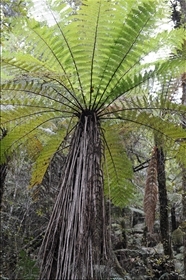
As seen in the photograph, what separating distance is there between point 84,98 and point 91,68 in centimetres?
25

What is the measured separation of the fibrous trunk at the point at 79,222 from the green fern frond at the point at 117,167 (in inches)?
16.6

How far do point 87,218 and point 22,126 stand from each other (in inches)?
42.9

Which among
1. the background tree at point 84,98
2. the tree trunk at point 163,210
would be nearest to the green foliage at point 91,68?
the background tree at point 84,98

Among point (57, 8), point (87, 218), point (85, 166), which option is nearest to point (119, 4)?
point (57, 8)

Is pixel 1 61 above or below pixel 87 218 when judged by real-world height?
above

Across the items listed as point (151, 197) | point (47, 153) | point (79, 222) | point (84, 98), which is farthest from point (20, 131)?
point (151, 197)

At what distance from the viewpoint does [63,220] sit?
203 centimetres

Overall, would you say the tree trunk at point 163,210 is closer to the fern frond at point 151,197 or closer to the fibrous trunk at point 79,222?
the fern frond at point 151,197

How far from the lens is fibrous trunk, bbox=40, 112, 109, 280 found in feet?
6.06

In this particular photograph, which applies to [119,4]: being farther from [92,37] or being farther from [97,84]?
[97,84]

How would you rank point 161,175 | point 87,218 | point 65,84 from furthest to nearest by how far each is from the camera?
point 161,175, point 65,84, point 87,218

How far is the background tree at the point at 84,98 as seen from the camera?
195 cm

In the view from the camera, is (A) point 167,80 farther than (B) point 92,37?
Yes

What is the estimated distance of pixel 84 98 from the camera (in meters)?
2.46
